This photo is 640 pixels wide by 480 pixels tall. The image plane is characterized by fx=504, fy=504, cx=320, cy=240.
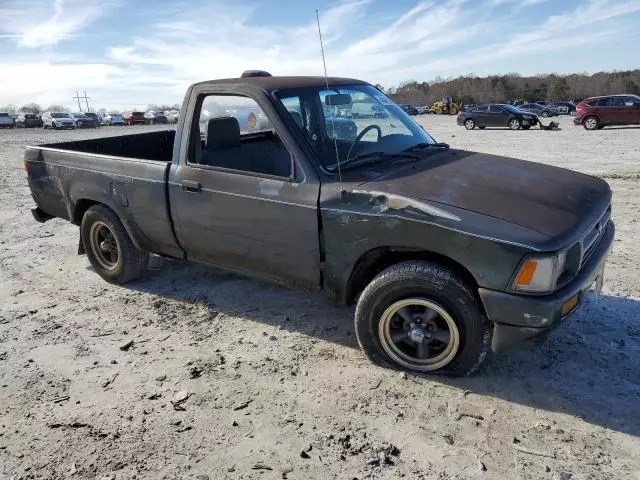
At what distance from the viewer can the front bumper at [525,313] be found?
A: 107 inches

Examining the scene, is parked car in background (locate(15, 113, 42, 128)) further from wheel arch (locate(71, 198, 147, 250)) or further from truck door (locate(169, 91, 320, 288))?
truck door (locate(169, 91, 320, 288))

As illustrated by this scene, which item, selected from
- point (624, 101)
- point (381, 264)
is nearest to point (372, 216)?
point (381, 264)

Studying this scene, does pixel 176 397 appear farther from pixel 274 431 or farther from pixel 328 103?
pixel 328 103

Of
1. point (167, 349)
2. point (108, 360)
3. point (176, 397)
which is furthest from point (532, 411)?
point (108, 360)

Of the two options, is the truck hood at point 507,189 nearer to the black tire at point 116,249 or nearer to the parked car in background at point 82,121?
the black tire at point 116,249

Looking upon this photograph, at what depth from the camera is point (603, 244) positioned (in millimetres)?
3398

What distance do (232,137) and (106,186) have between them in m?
1.34

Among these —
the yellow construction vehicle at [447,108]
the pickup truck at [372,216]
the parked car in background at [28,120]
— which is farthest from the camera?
the yellow construction vehicle at [447,108]

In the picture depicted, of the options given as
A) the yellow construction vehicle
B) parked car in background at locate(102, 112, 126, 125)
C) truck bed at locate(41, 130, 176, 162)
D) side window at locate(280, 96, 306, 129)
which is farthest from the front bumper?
the yellow construction vehicle

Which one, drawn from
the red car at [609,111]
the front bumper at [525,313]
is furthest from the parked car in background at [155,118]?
the front bumper at [525,313]

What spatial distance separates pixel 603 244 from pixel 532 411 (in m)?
1.29

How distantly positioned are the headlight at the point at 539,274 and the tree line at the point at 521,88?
185ft

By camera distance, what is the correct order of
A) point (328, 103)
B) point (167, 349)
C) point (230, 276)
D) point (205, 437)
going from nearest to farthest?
point (205, 437), point (167, 349), point (328, 103), point (230, 276)

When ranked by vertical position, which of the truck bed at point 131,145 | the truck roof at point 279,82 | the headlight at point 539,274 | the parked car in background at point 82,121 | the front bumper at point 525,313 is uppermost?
the parked car in background at point 82,121
